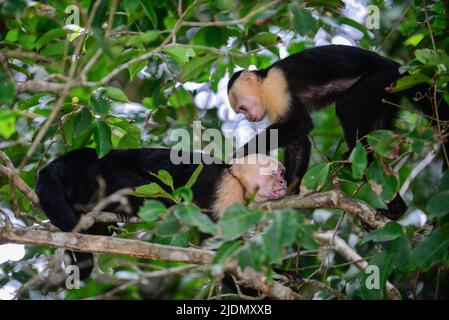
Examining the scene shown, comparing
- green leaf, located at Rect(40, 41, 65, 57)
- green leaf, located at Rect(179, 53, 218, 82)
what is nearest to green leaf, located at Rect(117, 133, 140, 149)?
green leaf, located at Rect(179, 53, 218, 82)

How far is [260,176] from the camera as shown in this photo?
5.08 meters

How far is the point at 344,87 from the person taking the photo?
536cm

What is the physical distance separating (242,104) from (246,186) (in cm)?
81

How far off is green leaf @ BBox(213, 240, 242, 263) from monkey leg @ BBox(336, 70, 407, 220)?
2192mm

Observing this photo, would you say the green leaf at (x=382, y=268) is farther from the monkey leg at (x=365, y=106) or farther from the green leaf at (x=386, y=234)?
the monkey leg at (x=365, y=106)

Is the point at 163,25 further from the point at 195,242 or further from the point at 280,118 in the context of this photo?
the point at 195,242

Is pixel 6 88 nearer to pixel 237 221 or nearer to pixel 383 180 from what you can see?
pixel 237 221

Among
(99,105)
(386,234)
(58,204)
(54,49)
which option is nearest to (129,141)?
(99,105)

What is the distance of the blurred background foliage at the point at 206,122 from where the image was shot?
3.05 meters

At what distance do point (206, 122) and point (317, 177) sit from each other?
76.3 inches

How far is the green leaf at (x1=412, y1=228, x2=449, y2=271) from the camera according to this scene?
3.11 metres

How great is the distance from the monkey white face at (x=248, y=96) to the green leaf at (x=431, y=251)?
266 centimetres

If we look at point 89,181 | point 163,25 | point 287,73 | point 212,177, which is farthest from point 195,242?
point 163,25

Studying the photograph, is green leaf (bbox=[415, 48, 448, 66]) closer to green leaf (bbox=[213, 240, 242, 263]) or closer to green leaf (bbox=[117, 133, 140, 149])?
green leaf (bbox=[213, 240, 242, 263])
